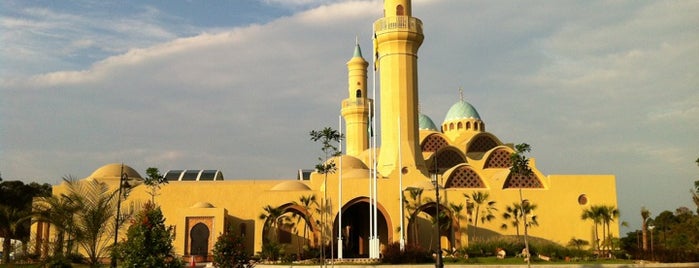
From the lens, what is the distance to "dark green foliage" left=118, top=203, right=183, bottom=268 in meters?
14.4

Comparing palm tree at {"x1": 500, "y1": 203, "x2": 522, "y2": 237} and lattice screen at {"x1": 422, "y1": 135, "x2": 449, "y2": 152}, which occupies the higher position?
lattice screen at {"x1": 422, "y1": 135, "x2": 449, "y2": 152}

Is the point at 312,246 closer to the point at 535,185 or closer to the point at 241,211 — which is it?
the point at 241,211

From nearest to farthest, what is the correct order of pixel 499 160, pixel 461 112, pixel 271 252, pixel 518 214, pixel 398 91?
pixel 271 252 → pixel 518 214 → pixel 398 91 → pixel 499 160 → pixel 461 112

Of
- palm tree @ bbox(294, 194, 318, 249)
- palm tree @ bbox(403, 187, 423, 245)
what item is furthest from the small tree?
palm tree @ bbox(403, 187, 423, 245)

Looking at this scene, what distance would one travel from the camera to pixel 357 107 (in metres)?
49.4

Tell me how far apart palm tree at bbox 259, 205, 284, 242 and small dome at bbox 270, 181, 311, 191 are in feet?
5.70

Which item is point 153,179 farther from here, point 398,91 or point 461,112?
point 461,112

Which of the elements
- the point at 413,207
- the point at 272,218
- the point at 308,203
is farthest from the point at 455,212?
the point at 272,218

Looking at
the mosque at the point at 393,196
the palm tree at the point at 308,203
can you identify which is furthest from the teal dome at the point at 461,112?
the palm tree at the point at 308,203

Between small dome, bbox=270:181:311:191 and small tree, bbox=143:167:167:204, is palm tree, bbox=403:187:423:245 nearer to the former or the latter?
small dome, bbox=270:181:311:191

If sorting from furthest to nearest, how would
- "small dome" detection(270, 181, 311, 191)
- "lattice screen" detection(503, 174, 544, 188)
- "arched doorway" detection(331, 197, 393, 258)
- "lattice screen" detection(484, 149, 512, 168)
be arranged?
"lattice screen" detection(484, 149, 512, 168), "arched doorway" detection(331, 197, 393, 258), "lattice screen" detection(503, 174, 544, 188), "small dome" detection(270, 181, 311, 191)

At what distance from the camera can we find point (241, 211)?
128ft

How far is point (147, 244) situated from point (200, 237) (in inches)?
873

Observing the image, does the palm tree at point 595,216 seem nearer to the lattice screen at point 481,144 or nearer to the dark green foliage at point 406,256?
the lattice screen at point 481,144
